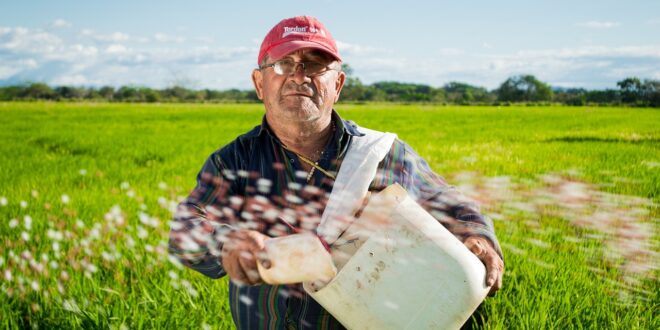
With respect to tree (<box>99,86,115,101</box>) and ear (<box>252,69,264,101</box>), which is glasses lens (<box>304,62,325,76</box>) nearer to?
ear (<box>252,69,264,101</box>)

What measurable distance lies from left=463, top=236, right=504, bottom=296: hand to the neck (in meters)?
0.59

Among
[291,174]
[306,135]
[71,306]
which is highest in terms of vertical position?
[306,135]

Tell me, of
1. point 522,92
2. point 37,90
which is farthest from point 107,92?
point 522,92

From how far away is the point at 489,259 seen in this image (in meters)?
1.47

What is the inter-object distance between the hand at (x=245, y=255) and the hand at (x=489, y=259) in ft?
1.83

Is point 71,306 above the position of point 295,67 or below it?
below

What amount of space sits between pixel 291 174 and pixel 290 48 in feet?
1.32

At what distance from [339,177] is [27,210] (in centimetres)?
353

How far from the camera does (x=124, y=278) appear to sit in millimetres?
2785

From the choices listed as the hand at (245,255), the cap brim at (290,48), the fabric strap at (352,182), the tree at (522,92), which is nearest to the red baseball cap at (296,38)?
the cap brim at (290,48)

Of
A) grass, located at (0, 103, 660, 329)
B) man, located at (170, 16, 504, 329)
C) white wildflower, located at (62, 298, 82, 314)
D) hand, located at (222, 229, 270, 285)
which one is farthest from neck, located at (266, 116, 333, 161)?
white wildflower, located at (62, 298, 82, 314)

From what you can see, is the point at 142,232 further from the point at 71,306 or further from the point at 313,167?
the point at 313,167

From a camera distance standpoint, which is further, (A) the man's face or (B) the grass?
(B) the grass

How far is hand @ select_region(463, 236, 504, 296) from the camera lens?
54.2 inches
